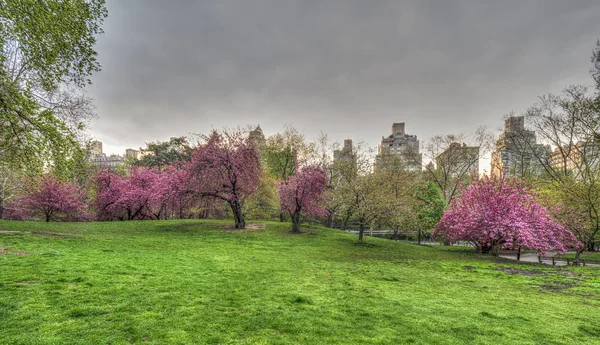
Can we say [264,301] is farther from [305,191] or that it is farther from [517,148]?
[517,148]

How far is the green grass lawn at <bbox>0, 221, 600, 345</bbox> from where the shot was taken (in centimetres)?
468

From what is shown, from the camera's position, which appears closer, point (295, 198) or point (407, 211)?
point (407, 211)

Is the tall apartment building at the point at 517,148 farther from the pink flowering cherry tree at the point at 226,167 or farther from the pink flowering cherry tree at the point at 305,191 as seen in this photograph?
the pink flowering cherry tree at the point at 226,167

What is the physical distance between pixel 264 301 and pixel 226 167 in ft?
54.4

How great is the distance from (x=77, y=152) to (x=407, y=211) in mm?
19576

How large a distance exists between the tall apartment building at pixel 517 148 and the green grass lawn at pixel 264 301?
23.4 meters

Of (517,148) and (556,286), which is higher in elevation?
(517,148)

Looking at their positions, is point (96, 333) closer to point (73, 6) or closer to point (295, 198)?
point (73, 6)

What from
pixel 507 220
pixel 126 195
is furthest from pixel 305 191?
pixel 126 195

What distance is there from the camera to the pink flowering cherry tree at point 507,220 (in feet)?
56.4

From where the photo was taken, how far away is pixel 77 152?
1148 centimetres

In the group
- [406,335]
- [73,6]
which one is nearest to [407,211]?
[406,335]

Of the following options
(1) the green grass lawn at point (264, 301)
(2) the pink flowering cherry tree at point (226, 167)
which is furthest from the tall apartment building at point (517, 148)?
(2) the pink flowering cherry tree at point (226, 167)

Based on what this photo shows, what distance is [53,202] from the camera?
86.7ft
